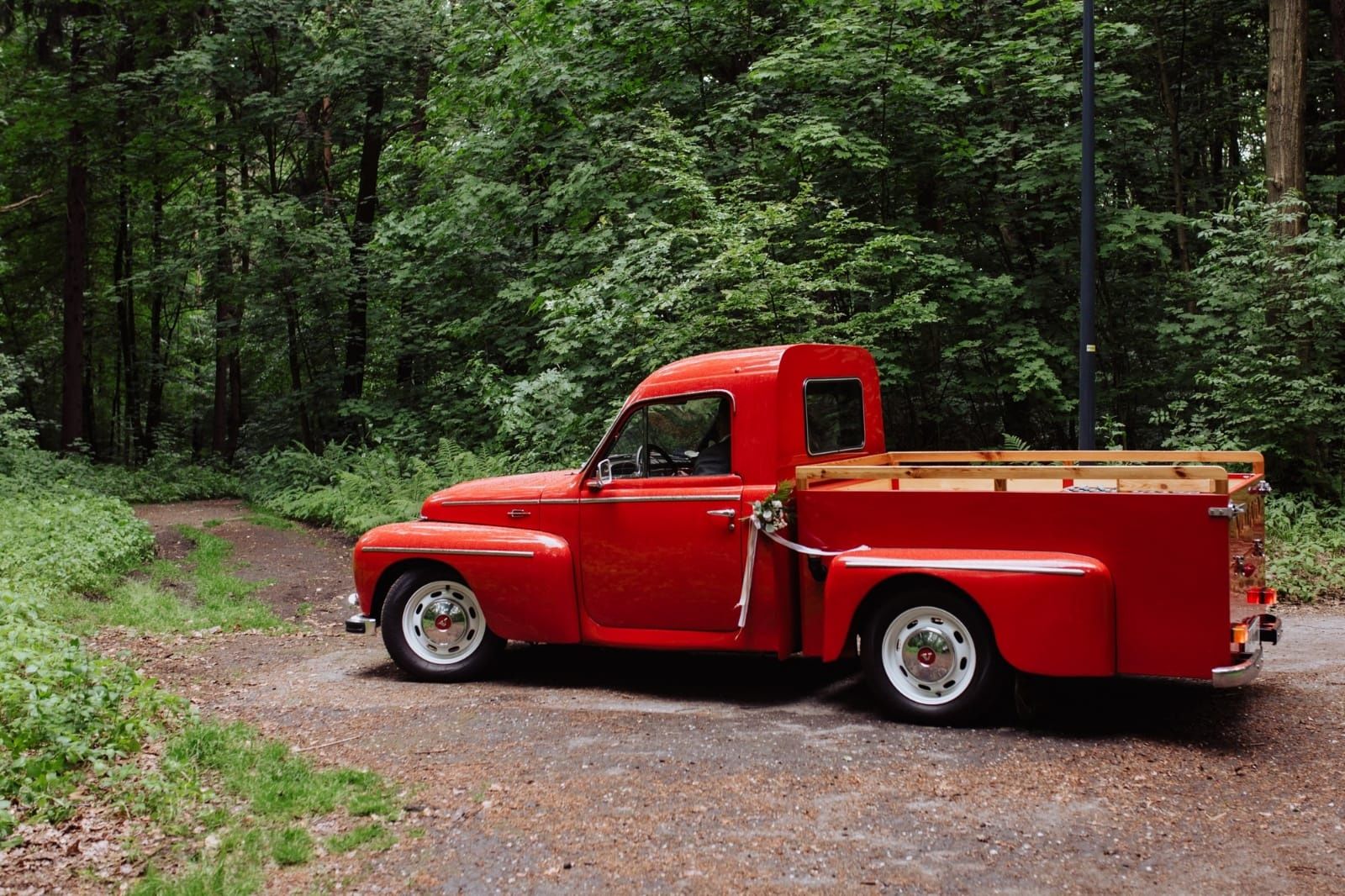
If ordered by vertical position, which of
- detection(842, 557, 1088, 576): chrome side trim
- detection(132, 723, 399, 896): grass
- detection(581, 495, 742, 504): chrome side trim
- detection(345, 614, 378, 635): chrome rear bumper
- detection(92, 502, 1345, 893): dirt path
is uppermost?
detection(581, 495, 742, 504): chrome side trim

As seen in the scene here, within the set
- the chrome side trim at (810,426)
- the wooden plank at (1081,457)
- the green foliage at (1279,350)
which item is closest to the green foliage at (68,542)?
the chrome side trim at (810,426)

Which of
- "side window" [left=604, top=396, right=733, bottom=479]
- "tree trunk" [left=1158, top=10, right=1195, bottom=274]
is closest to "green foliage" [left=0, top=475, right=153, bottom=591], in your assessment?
"side window" [left=604, top=396, right=733, bottom=479]

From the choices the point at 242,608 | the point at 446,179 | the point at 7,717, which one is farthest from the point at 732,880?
the point at 446,179

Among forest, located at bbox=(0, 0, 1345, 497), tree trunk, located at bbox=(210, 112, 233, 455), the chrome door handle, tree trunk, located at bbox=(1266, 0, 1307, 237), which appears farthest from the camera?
tree trunk, located at bbox=(210, 112, 233, 455)

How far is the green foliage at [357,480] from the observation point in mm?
15453

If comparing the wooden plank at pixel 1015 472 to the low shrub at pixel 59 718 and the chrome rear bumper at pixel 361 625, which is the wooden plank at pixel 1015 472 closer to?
the chrome rear bumper at pixel 361 625

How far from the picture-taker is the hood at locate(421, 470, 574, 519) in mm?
7578

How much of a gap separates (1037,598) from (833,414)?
214cm

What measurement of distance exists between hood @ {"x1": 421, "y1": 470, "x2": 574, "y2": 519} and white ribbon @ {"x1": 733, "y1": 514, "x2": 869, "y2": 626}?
155 centimetres

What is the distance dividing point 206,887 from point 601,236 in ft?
39.2

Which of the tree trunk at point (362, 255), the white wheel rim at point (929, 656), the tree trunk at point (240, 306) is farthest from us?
the tree trunk at point (240, 306)

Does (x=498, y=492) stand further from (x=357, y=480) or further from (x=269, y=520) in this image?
(x=269, y=520)

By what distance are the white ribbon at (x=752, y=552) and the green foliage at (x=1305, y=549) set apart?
6.10 meters

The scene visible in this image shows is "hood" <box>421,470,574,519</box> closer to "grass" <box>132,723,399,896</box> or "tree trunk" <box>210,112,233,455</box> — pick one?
"grass" <box>132,723,399,896</box>
